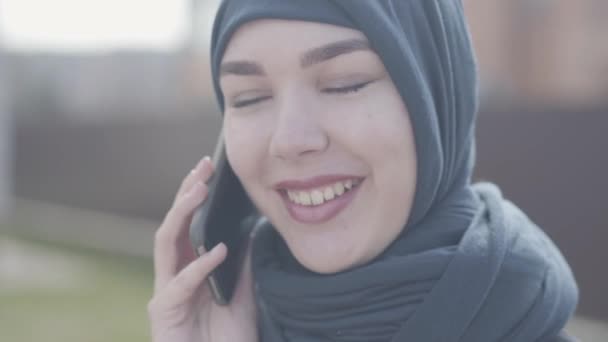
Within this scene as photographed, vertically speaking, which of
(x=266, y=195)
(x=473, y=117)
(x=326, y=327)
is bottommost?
(x=326, y=327)

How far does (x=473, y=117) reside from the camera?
171cm

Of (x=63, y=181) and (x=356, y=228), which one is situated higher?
(x=356, y=228)

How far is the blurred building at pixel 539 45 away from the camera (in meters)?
17.4

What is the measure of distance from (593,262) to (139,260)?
6.04m

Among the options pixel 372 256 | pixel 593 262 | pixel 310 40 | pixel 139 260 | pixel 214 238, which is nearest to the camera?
pixel 310 40

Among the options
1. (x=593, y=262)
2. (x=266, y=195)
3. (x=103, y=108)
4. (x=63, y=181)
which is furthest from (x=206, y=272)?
(x=103, y=108)

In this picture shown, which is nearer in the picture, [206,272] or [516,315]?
[516,315]

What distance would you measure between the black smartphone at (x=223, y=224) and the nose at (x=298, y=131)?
37cm

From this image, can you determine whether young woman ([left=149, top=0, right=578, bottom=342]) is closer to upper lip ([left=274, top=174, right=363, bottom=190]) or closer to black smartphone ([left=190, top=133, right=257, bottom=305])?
upper lip ([left=274, top=174, right=363, bottom=190])

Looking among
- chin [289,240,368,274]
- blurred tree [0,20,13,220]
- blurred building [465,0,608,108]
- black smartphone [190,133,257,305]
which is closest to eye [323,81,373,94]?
chin [289,240,368,274]

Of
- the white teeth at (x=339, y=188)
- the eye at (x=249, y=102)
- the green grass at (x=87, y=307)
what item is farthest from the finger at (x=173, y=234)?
the green grass at (x=87, y=307)

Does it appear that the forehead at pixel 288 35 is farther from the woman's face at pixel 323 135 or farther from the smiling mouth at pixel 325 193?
the smiling mouth at pixel 325 193

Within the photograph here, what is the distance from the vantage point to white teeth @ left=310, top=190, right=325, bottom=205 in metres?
1.57

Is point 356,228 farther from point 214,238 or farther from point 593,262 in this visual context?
point 593,262
